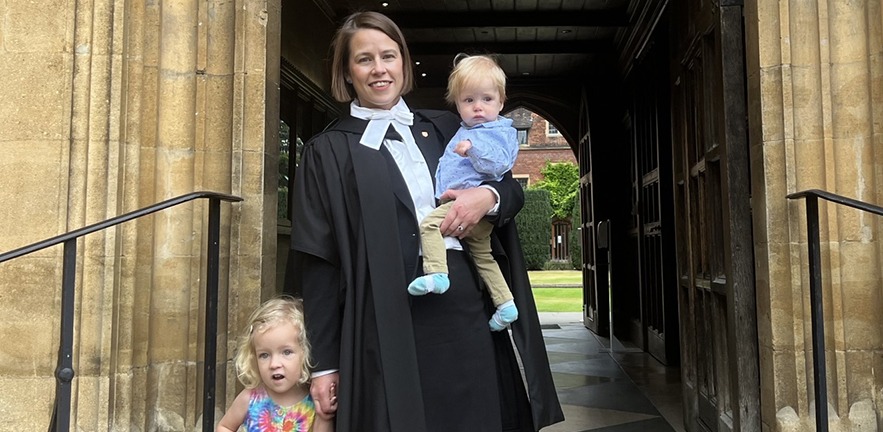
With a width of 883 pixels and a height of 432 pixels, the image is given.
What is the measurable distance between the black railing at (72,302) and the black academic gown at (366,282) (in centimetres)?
54

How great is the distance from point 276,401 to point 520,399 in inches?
23.7

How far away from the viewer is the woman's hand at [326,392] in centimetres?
151

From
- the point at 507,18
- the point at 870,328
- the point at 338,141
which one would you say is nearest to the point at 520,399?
the point at 338,141

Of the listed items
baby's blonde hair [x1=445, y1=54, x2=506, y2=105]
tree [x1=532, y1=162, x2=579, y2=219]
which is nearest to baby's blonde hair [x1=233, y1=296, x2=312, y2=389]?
baby's blonde hair [x1=445, y1=54, x2=506, y2=105]

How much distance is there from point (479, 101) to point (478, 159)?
174 millimetres

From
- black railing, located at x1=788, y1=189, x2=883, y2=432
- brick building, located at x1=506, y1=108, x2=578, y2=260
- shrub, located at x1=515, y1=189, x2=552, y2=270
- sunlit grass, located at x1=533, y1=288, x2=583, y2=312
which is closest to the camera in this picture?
black railing, located at x1=788, y1=189, x2=883, y2=432

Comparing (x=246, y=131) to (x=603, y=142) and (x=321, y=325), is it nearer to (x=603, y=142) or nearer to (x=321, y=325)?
(x=321, y=325)

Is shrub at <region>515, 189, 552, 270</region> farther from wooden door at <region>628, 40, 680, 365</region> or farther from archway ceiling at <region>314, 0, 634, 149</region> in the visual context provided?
wooden door at <region>628, 40, 680, 365</region>

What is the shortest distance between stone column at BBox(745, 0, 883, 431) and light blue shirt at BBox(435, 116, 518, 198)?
1107mm

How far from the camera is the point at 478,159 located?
1.54 m

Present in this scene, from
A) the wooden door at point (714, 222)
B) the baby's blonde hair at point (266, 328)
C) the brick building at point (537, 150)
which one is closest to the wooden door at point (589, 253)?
the wooden door at point (714, 222)

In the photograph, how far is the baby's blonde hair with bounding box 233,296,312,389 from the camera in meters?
1.61

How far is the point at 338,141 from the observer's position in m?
1.59

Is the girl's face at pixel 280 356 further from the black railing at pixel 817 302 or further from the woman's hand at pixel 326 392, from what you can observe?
the black railing at pixel 817 302
